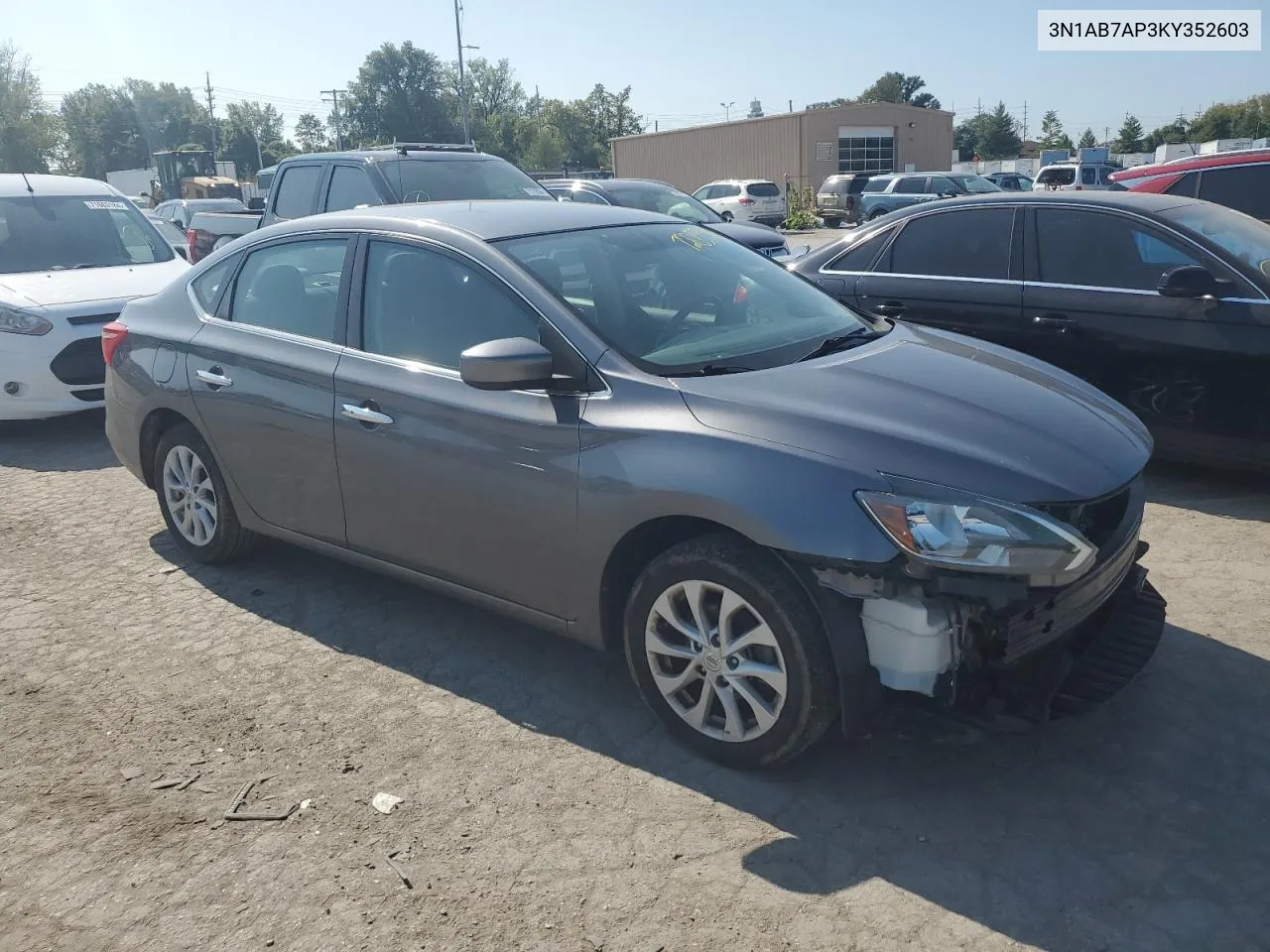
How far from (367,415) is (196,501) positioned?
5.04ft

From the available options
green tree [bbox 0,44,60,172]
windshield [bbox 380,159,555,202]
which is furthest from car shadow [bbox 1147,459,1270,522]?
green tree [bbox 0,44,60,172]

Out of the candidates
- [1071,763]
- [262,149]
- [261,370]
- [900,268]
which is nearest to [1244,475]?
[900,268]

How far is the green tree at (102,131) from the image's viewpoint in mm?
101125

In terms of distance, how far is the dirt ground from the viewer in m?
2.72

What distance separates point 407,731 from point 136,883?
973 mm

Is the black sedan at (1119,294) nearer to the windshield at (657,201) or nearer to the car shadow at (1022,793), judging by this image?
the car shadow at (1022,793)

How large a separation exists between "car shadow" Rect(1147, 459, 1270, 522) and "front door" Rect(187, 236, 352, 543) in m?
4.24

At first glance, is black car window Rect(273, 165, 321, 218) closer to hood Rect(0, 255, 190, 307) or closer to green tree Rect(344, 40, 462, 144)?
hood Rect(0, 255, 190, 307)

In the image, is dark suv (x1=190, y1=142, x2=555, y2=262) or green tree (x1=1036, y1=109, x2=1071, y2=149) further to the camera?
green tree (x1=1036, y1=109, x2=1071, y2=149)

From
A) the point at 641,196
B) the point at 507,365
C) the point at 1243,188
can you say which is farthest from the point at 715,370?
the point at 641,196

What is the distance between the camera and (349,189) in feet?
31.1

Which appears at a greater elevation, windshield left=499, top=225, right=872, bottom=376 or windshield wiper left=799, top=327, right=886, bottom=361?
windshield left=499, top=225, right=872, bottom=376

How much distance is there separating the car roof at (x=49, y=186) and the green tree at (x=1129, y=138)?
3217 inches

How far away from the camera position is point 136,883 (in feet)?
9.70
